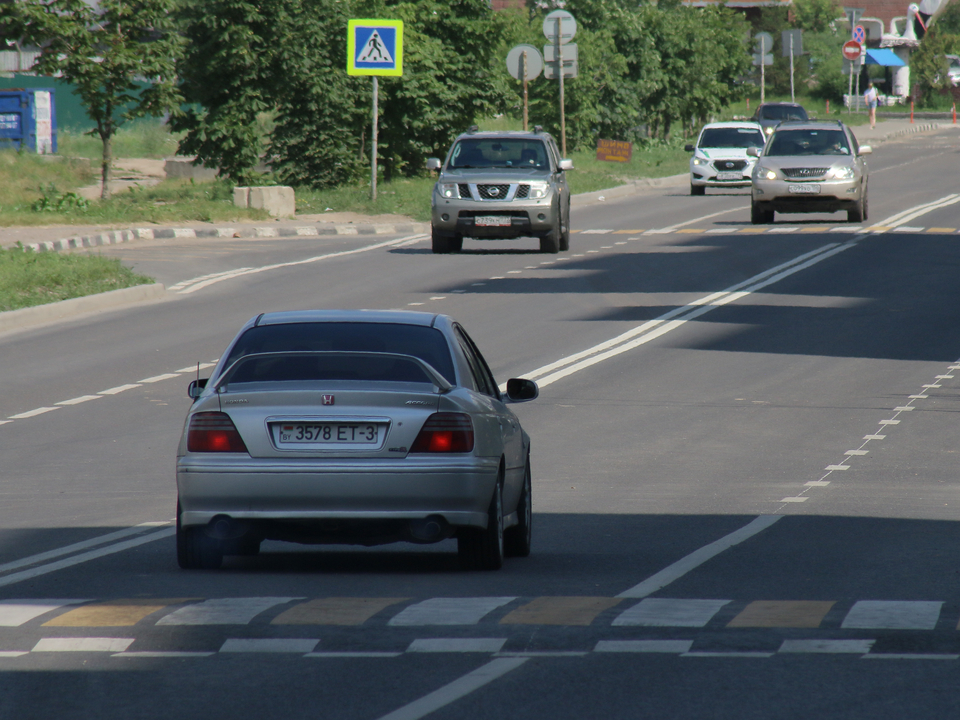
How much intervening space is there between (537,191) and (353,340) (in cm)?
1932

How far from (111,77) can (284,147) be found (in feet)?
19.7

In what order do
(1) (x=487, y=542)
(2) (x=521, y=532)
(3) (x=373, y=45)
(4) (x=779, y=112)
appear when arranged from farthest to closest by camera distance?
(4) (x=779, y=112) < (3) (x=373, y=45) < (2) (x=521, y=532) < (1) (x=487, y=542)

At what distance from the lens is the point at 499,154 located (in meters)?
28.5

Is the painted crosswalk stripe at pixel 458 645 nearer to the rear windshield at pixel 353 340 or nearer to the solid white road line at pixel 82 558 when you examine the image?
the rear windshield at pixel 353 340

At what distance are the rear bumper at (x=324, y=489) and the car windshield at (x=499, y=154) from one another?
68.2 feet

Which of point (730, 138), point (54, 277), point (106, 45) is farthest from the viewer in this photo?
point (730, 138)

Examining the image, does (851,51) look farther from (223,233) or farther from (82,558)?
(82,558)

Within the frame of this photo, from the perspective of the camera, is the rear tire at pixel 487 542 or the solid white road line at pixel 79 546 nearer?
the rear tire at pixel 487 542

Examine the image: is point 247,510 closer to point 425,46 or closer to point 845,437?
point 845,437

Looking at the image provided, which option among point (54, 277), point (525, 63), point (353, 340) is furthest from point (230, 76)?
point (353, 340)

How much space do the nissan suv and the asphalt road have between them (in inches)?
316

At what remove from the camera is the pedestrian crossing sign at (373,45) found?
112 feet

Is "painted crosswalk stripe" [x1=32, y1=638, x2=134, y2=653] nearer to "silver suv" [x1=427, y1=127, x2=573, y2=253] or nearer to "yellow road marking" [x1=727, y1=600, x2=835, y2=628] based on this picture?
"yellow road marking" [x1=727, y1=600, x2=835, y2=628]

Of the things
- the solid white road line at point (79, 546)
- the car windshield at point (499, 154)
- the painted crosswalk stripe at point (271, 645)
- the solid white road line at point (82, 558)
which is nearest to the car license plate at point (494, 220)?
the car windshield at point (499, 154)
